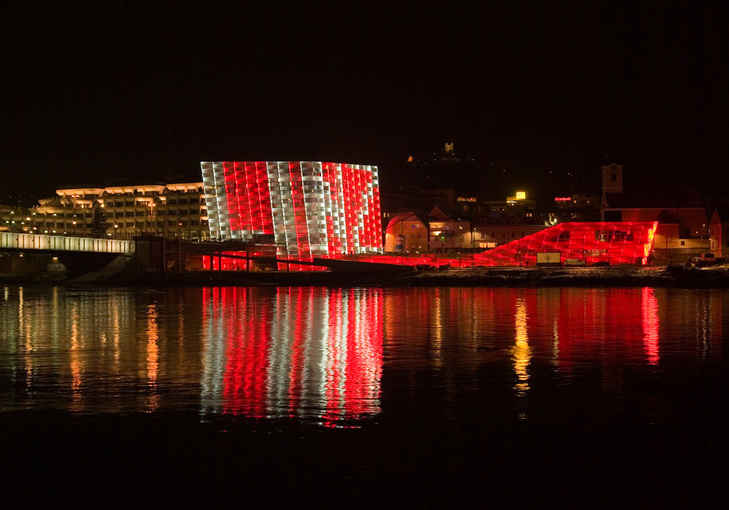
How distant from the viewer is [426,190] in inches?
6147

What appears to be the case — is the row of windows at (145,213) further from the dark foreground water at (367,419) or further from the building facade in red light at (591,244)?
the dark foreground water at (367,419)

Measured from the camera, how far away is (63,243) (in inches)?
2894

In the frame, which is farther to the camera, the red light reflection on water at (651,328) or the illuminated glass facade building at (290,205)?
the illuminated glass facade building at (290,205)

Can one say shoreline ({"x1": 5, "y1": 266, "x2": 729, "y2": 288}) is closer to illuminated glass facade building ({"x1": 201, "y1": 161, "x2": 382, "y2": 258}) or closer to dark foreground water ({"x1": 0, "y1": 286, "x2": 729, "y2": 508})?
illuminated glass facade building ({"x1": 201, "y1": 161, "x2": 382, "y2": 258})

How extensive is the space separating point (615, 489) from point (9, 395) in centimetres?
996

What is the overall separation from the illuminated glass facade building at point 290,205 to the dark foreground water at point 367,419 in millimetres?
62378

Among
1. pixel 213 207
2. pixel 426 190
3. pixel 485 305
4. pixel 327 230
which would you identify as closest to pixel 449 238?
pixel 327 230

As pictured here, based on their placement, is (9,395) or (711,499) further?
(9,395)

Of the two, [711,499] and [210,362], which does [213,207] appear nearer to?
[210,362]

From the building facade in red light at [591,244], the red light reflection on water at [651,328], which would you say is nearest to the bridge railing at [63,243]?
the building facade in red light at [591,244]

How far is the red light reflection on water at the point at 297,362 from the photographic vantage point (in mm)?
12602

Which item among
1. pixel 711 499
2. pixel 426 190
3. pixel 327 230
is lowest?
pixel 711 499

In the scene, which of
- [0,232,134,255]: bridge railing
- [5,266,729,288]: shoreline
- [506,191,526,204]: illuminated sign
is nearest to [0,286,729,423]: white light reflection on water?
[5,266,729,288]: shoreline

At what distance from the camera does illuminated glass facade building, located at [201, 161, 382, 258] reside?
8625 centimetres
